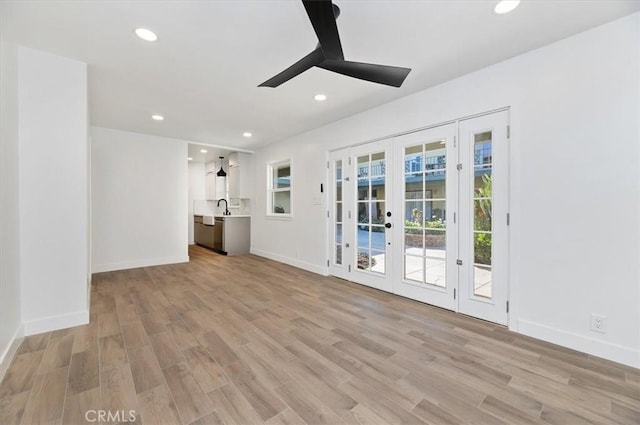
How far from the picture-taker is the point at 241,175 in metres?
6.68

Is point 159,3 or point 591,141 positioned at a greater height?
point 159,3

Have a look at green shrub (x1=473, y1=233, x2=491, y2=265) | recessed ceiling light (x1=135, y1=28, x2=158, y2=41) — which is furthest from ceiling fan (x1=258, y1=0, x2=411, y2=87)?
green shrub (x1=473, y1=233, x2=491, y2=265)

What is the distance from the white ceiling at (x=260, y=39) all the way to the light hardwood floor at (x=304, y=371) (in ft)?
8.26

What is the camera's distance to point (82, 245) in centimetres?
259

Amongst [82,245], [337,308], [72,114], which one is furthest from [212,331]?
[72,114]

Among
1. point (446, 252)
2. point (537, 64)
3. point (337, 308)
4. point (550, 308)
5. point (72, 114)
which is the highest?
point (537, 64)

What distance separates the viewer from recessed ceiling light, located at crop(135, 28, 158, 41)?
2.10m

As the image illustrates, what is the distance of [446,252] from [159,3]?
3.34 meters

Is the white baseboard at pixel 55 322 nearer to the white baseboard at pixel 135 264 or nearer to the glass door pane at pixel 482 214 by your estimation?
the white baseboard at pixel 135 264

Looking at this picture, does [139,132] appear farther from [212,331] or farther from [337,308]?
[337,308]

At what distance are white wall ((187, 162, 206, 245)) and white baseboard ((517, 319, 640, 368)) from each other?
26.7 feet

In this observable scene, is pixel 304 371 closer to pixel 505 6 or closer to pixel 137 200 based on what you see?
pixel 505 6

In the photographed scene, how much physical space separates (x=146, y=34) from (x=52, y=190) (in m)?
1.65

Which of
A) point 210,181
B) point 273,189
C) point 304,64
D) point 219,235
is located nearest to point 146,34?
point 304,64
